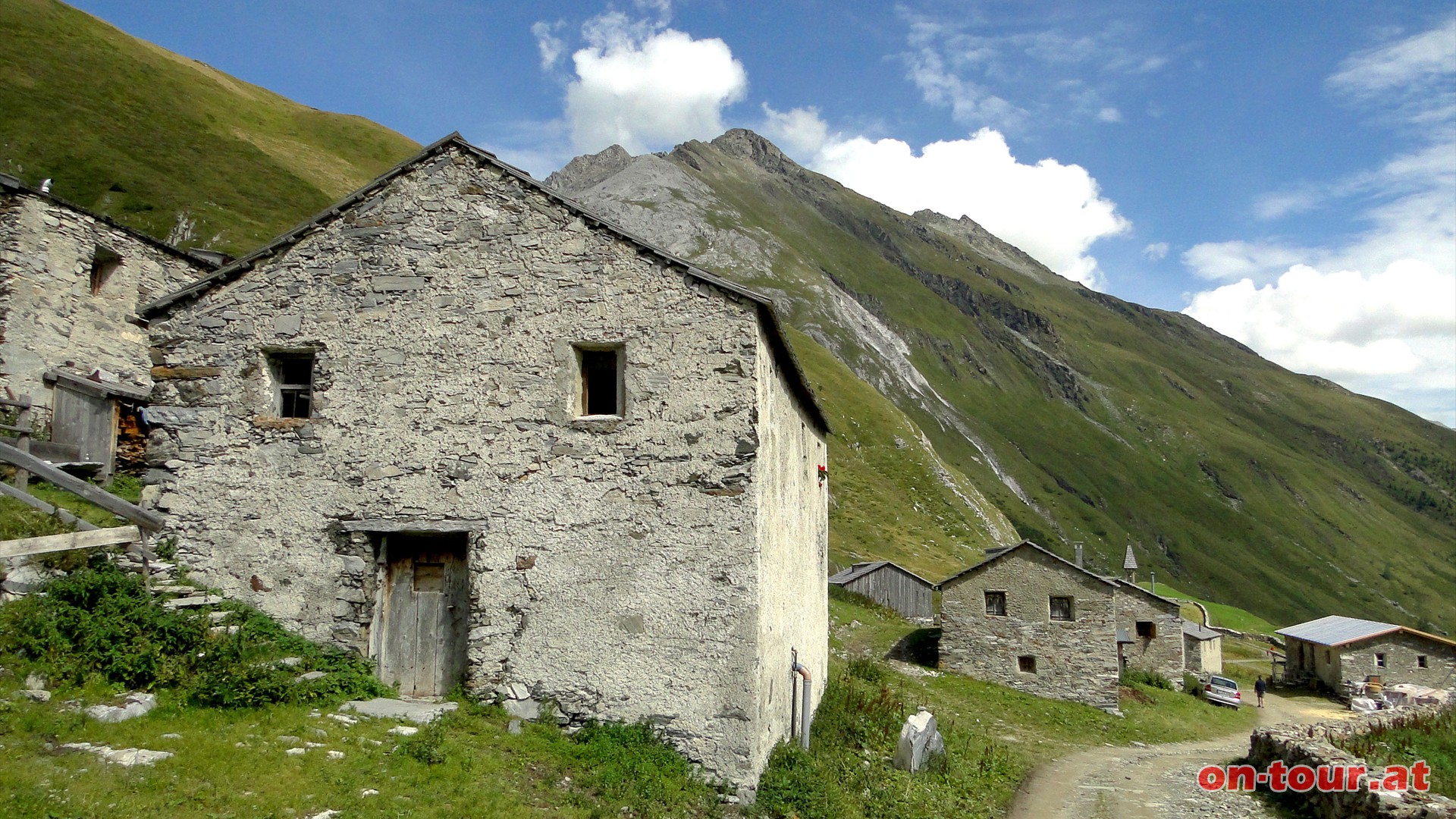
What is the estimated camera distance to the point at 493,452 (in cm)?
1014

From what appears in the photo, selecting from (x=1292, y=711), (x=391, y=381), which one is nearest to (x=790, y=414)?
(x=391, y=381)

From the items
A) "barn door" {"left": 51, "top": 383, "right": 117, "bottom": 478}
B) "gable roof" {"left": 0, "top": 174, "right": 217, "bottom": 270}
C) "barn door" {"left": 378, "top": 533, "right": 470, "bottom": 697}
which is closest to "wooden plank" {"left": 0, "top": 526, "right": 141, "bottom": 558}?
"barn door" {"left": 378, "top": 533, "right": 470, "bottom": 697}

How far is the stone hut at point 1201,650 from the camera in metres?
39.9

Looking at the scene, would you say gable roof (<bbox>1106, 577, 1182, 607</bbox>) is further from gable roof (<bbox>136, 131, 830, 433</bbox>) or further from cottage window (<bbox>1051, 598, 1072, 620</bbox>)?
gable roof (<bbox>136, 131, 830, 433</bbox>)

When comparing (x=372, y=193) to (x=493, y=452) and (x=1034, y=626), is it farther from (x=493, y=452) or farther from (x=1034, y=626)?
(x=1034, y=626)

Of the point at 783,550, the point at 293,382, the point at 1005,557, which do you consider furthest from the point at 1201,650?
the point at 293,382

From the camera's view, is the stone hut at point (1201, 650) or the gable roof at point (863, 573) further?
the stone hut at point (1201, 650)

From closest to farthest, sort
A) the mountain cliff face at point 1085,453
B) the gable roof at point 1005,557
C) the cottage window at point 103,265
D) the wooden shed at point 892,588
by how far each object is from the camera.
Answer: the cottage window at point 103,265
the gable roof at point 1005,557
the wooden shed at point 892,588
the mountain cliff face at point 1085,453

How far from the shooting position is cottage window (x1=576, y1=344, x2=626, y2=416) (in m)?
10.3

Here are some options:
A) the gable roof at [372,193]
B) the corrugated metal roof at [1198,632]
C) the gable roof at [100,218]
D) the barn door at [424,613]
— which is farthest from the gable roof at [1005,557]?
the gable roof at [100,218]

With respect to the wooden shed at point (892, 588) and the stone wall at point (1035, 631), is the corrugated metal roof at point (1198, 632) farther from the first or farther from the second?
the stone wall at point (1035, 631)

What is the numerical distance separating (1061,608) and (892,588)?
1225 centimetres

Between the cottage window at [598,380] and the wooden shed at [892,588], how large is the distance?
103ft

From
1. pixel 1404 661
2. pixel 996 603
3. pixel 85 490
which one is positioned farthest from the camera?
pixel 1404 661
